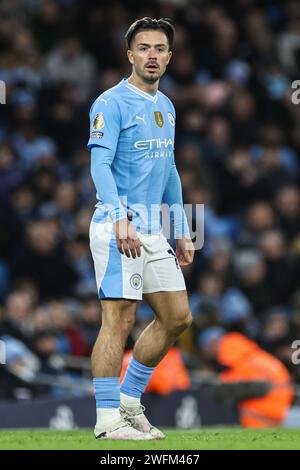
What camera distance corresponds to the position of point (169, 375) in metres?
12.1

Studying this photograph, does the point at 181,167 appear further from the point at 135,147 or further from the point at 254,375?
the point at 135,147

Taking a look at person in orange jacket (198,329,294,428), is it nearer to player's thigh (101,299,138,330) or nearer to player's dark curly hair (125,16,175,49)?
player's thigh (101,299,138,330)

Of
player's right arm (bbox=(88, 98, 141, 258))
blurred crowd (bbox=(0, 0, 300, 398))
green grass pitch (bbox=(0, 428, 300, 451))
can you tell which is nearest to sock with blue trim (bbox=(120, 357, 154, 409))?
green grass pitch (bbox=(0, 428, 300, 451))

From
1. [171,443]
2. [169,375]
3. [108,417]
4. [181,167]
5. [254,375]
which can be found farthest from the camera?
[181,167]

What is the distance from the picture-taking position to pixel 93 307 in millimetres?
12977

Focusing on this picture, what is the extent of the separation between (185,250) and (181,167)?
23.7 feet

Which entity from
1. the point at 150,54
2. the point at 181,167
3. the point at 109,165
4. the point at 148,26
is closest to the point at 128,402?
the point at 109,165

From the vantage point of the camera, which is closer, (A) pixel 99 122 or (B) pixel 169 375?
(A) pixel 99 122

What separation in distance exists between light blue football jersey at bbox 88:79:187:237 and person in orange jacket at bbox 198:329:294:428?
470 centimetres

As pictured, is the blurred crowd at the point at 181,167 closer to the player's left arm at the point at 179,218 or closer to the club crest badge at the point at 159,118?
the player's left arm at the point at 179,218

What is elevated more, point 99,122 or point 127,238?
point 99,122

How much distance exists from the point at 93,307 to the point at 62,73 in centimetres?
384
